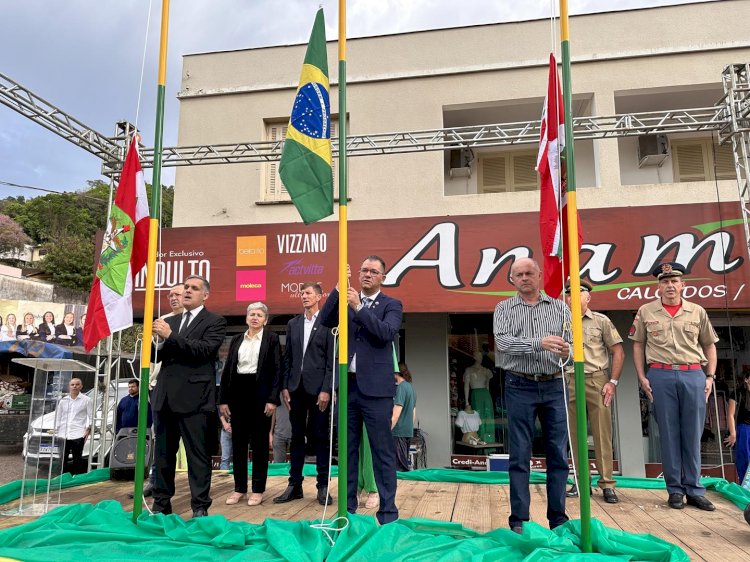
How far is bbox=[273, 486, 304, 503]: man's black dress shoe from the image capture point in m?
4.67

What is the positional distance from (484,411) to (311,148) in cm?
647

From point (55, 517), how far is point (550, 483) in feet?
10.3

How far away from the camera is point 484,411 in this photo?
29.3 ft

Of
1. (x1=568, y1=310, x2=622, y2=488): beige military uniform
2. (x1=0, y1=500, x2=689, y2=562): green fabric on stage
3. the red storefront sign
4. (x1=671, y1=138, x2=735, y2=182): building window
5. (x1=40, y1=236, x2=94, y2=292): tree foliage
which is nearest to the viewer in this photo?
(x1=0, y1=500, x2=689, y2=562): green fabric on stage

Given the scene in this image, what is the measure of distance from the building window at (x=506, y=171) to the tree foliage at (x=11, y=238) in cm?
4499

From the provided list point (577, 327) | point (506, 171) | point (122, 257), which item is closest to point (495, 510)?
point (577, 327)

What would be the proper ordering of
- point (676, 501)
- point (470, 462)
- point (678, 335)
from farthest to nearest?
point (470, 462) < point (678, 335) < point (676, 501)

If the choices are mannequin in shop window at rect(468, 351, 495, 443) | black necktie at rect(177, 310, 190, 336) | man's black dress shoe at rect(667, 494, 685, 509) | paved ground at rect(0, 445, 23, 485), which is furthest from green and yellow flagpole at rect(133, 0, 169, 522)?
paved ground at rect(0, 445, 23, 485)

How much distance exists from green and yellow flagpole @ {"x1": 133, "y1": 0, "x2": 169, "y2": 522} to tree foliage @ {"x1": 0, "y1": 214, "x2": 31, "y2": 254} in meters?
48.0

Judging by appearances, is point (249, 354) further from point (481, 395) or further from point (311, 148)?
point (481, 395)

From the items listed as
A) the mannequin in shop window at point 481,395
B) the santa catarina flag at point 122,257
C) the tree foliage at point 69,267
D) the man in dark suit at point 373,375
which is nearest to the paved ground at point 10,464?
the santa catarina flag at point 122,257

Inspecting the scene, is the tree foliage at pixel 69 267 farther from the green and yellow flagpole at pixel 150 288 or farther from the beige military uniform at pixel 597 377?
the beige military uniform at pixel 597 377

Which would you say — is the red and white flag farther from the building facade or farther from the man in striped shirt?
the building facade

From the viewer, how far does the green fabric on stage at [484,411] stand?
888cm
